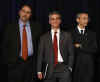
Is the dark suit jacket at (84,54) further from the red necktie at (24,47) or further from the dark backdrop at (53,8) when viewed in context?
the red necktie at (24,47)

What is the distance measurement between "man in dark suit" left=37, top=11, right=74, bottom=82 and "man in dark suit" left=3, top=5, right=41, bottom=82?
23cm

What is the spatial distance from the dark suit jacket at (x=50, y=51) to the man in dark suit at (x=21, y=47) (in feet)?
0.74

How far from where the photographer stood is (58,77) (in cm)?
265

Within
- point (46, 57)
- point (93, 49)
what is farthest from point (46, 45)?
point (93, 49)

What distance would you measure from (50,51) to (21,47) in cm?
42

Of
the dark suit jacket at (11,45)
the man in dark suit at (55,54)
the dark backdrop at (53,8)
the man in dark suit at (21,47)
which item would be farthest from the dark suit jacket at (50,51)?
the dark backdrop at (53,8)

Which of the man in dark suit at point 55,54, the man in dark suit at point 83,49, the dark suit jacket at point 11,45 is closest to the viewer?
the man in dark suit at point 55,54

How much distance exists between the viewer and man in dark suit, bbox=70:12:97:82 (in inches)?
120

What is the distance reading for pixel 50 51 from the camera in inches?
106

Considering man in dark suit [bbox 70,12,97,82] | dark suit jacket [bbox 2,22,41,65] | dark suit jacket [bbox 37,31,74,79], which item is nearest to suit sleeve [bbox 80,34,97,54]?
man in dark suit [bbox 70,12,97,82]

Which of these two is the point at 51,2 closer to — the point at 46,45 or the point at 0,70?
the point at 46,45

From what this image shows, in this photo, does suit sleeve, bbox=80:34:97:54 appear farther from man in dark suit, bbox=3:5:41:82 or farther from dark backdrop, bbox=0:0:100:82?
man in dark suit, bbox=3:5:41:82

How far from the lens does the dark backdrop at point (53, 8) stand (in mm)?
3320

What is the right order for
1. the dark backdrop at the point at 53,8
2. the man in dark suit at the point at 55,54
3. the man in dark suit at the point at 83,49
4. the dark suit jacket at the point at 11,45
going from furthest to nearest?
1. the dark backdrop at the point at 53,8
2. the man in dark suit at the point at 83,49
3. the dark suit jacket at the point at 11,45
4. the man in dark suit at the point at 55,54
